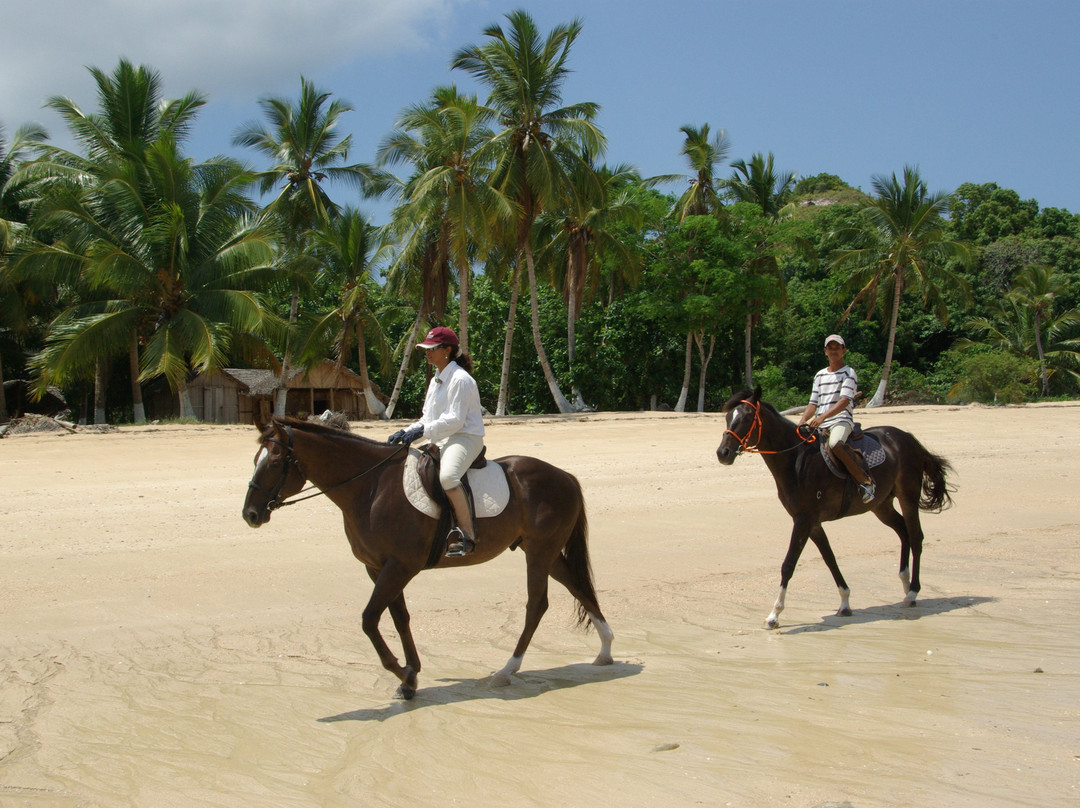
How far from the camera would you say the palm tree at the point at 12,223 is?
28.1 m

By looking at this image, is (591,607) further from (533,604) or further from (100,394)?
(100,394)

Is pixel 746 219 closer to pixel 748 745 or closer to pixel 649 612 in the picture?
pixel 649 612

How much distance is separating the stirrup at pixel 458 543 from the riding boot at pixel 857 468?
3971mm

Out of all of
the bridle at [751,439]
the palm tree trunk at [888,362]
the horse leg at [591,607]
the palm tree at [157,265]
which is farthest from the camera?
the palm tree trunk at [888,362]

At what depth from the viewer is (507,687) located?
6.08 meters

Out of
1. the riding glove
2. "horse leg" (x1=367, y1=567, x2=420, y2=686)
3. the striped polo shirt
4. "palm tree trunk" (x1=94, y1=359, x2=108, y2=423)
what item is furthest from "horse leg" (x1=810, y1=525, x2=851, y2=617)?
"palm tree trunk" (x1=94, y1=359, x2=108, y2=423)

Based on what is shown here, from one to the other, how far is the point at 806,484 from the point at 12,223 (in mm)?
29403

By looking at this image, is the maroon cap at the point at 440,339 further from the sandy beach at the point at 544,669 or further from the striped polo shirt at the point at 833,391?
the striped polo shirt at the point at 833,391

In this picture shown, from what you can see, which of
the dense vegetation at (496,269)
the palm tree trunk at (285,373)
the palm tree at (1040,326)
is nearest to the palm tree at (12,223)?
the dense vegetation at (496,269)

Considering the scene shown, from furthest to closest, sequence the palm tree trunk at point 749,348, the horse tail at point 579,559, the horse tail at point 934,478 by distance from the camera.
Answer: the palm tree trunk at point 749,348 < the horse tail at point 934,478 < the horse tail at point 579,559

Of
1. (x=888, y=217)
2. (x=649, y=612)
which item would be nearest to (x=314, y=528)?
(x=649, y=612)

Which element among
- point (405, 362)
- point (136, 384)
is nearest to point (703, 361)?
point (405, 362)

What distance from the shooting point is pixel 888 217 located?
3825 centimetres

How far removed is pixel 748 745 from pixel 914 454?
5.40 metres
